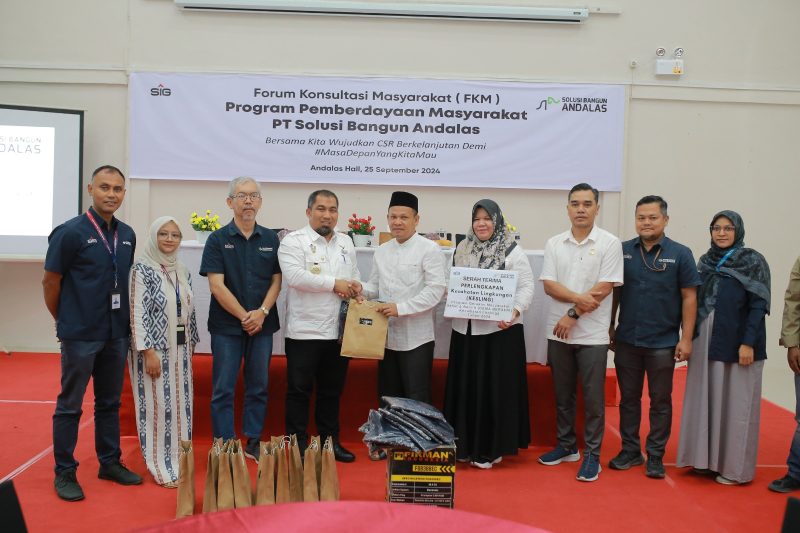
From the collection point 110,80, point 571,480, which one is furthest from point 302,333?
point 110,80

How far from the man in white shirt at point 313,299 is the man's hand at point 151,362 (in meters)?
0.68

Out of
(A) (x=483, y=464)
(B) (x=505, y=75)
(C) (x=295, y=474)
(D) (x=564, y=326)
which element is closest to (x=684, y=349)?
(D) (x=564, y=326)

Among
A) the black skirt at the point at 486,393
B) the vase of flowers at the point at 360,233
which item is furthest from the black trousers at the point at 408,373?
the vase of flowers at the point at 360,233

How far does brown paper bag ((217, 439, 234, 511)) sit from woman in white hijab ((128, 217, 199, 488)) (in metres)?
0.54

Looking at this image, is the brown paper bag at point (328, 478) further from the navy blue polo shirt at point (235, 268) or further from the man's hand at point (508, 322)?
the man's hand at point (508, 322)

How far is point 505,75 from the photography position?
21.3 ft

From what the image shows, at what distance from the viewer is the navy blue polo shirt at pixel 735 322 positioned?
3510 millimetres

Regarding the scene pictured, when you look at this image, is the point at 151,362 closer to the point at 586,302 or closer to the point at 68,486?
the point at 68,486

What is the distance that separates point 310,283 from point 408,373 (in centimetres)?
73

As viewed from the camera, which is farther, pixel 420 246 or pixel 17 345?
pixel 17 345

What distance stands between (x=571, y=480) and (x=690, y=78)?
14.9ft

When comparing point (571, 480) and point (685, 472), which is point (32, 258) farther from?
point (685, 472)

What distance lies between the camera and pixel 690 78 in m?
6.54

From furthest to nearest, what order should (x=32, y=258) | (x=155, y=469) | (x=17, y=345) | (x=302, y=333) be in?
1. (x=17, y=345)
2. (x=32, y=258)
3. (x=302, y=333)
4. (x=155, y=469)
